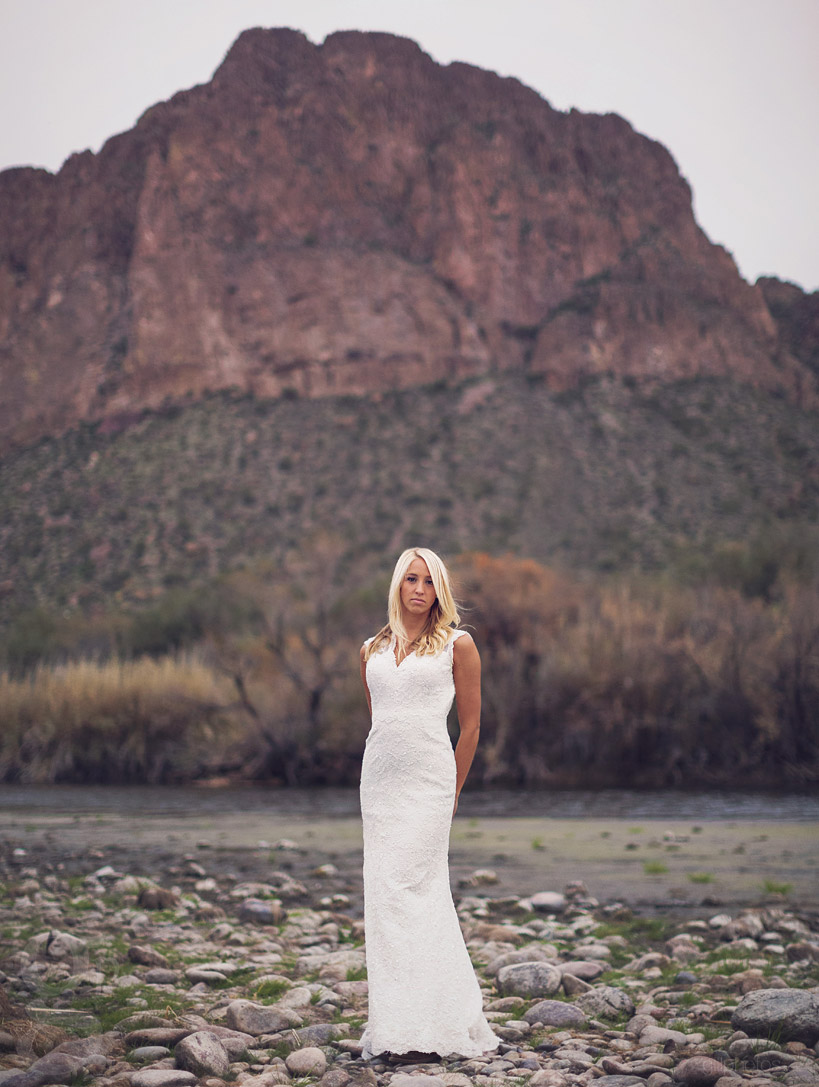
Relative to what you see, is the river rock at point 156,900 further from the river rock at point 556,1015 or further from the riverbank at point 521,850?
the river rock at point 556,1015

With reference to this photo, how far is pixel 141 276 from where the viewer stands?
3686 inches

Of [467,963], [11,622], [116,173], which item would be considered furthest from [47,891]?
[116,173]

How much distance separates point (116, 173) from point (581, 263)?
47.4 m

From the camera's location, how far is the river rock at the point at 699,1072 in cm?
401

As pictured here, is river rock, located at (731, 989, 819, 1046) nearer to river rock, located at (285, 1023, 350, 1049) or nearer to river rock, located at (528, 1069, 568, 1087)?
river rock, located at (528, 1069, 568, 1087)

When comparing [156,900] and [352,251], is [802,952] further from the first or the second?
[352,251]

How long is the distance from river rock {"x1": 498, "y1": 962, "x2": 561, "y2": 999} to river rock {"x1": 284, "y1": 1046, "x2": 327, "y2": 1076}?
1.70m

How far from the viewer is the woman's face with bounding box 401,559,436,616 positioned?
4.77m

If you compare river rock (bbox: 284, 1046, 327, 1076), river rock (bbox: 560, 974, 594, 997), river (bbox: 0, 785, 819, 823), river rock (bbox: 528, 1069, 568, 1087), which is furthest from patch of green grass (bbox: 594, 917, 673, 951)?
river (bbox: 0, 785, 819, 823)

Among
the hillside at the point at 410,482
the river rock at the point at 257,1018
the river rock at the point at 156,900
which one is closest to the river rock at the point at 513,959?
the river rock at the point at 257,1018

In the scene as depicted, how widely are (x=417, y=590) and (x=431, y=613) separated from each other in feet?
0.50

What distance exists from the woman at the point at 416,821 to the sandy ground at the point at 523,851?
467cm

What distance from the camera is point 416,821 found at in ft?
15.1

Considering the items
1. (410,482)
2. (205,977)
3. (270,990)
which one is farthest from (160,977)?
(410,482)
